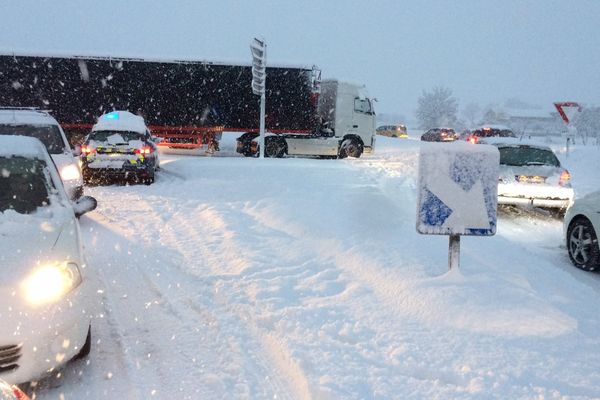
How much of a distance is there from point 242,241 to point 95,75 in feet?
55.0

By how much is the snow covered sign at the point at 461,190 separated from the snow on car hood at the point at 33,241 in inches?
124

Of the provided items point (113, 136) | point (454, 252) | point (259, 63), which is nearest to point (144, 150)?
point (113, 136)

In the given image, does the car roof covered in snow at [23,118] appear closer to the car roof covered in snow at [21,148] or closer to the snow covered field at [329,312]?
A: the snow covered field at [329,312]

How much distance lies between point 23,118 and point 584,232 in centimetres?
927

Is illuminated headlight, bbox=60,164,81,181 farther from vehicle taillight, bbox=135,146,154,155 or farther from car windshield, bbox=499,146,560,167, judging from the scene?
car windshield, bbox=499,146,560,167

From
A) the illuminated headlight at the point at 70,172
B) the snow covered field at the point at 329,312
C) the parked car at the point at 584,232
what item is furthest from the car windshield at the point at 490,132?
the illuminated headlight at the point at 70,172

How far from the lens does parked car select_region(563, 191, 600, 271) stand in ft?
24.0

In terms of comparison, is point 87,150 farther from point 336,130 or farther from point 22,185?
point 336,130

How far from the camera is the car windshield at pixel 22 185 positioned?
15.3 ft

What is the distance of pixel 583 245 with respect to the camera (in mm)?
7492

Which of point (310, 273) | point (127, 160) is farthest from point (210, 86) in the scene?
point (310, 273)

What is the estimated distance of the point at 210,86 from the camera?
2250 cm

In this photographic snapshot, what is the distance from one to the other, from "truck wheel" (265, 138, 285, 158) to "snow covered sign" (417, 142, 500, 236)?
56.1 feet

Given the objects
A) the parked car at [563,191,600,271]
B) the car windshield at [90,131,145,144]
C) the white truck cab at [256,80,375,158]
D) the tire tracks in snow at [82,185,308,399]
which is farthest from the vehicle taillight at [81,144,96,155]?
the parked car at [563,191,600,271]
